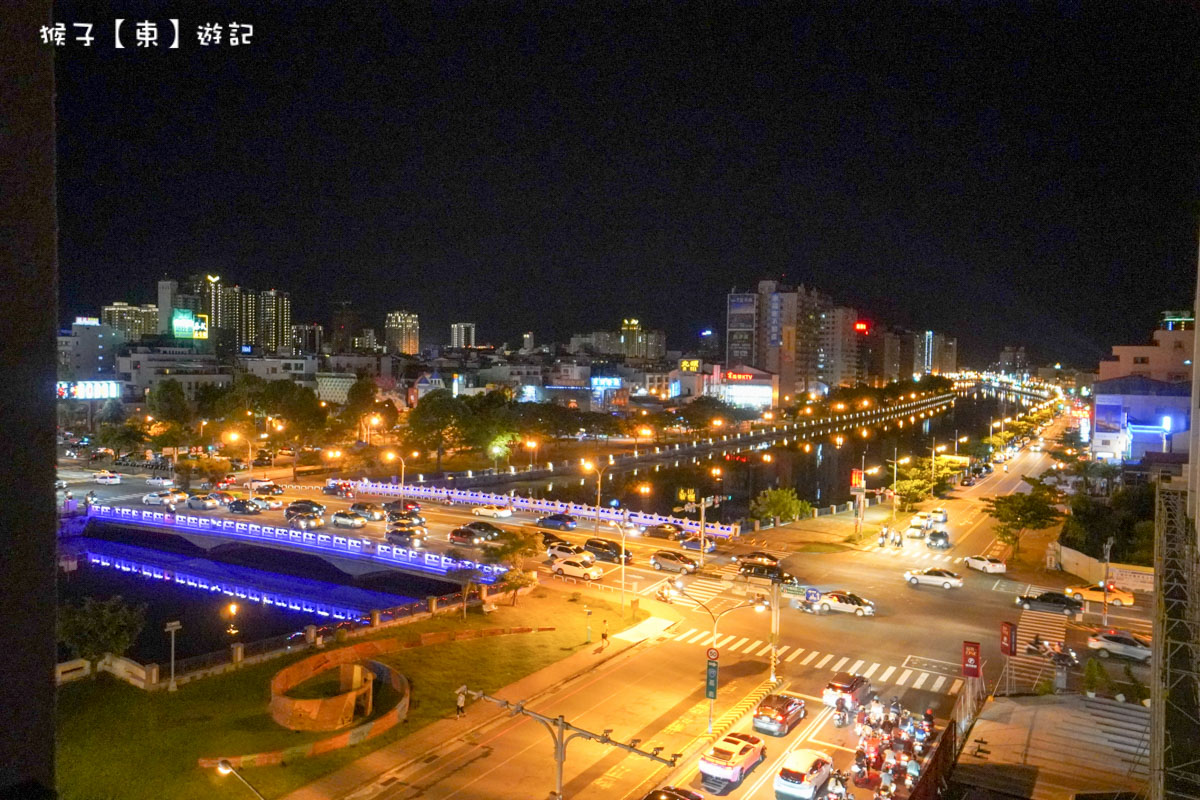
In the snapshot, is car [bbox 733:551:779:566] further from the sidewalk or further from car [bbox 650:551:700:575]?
the sidewalk

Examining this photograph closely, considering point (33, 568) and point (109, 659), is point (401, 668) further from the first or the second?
point (33, 568)

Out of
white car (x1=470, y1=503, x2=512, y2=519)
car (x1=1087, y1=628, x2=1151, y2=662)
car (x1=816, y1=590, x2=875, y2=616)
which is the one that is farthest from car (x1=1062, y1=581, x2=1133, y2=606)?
white car (x1=470, y1=503, x2=512, y2=519)

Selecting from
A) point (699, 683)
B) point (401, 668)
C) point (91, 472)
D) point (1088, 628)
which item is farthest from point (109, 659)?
point (91, 472)

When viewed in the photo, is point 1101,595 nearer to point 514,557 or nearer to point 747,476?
point 514,557

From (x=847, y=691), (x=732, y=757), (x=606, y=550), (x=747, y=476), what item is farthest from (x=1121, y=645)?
(x=747, y=476)

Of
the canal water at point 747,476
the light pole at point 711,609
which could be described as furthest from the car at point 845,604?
the canal water at point 747,476

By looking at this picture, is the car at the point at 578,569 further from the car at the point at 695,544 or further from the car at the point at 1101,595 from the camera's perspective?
the car at the point at 1101,595
